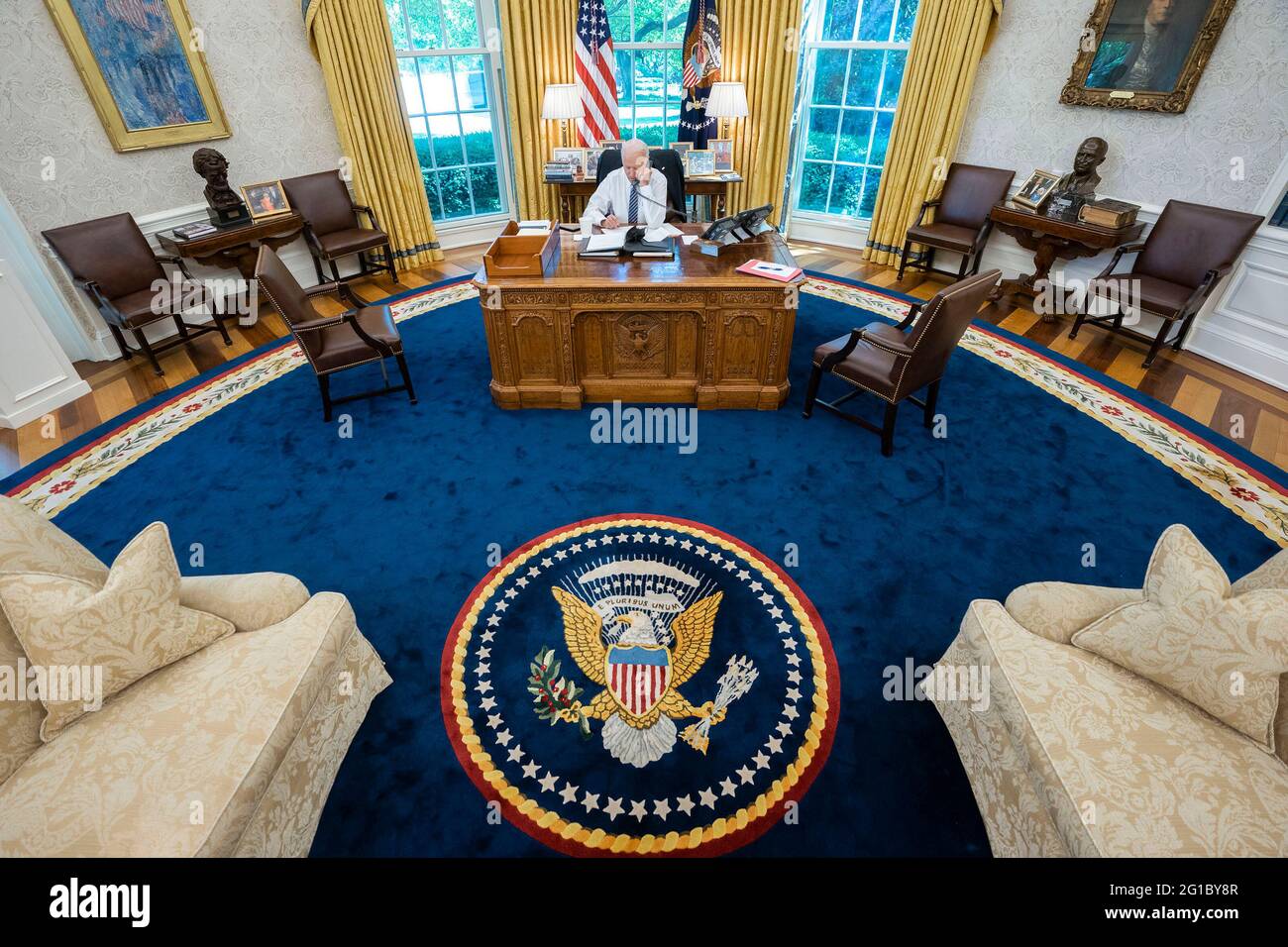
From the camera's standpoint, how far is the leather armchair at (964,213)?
17.8 ft

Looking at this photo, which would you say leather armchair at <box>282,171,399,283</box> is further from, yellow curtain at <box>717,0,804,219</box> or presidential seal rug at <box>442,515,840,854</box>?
presidential seal rug at <box>442,515,840,854</box>

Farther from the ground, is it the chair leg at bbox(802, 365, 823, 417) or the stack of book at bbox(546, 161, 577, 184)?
the stack of book at bbox(546, 161, 577, 184)

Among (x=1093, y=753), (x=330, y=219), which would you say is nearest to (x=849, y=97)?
(x=330, y=219)

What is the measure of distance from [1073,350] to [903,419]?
197 centimetres

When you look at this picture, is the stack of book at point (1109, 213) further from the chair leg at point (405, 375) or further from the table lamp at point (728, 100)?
the chair leg at point (405, 375)

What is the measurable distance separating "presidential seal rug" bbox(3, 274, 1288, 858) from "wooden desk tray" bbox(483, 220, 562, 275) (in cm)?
96

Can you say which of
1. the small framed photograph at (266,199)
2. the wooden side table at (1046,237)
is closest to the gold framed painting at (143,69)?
the small framed photograph at (266,199)

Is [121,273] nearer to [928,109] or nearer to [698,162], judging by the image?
[698,162]

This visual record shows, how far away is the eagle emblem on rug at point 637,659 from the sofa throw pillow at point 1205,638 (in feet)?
4.19

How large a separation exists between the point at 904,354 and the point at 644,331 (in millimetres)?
1525

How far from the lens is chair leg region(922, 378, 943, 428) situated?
3.68 m

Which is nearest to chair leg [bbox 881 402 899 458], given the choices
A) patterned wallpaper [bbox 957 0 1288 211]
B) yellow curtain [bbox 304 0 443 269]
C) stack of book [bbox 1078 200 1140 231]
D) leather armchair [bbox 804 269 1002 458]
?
leather armchair [bbox 804 269 1002 458]

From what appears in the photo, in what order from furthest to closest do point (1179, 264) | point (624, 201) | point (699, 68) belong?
point (699, 68), point (624, 201), point (1179, 264)

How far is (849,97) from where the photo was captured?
6.28m
